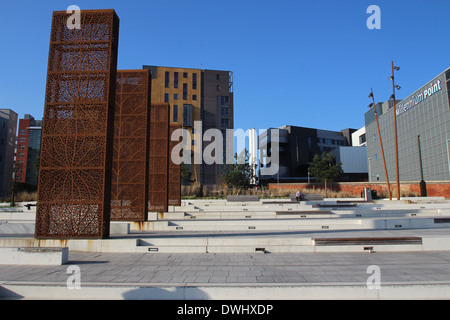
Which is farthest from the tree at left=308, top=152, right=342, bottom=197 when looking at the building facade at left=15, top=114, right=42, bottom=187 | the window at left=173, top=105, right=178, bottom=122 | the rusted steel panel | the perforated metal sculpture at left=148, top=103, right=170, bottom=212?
the building facade at left=15, top=114, right=42, bottom=187

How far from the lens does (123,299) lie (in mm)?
4957

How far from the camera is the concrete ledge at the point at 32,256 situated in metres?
7.02

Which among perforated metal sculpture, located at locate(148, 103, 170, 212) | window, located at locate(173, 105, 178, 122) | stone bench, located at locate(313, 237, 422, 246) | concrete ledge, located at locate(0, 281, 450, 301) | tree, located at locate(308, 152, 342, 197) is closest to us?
concrete ledge, located at locate(0, 281, 450, 301)

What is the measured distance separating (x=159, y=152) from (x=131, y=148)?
3.82 metres

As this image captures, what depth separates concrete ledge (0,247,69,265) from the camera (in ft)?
23.0

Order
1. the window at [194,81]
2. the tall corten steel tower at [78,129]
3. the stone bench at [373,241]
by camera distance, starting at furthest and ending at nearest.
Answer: the window at [194,81] → the tall corten steel tower at [78,129] → the stone bench at [373,241]

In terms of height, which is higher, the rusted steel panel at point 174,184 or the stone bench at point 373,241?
the rusted steel panel at point 174,184

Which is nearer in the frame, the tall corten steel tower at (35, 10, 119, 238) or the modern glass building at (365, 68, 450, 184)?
the tall corten steel tower at (35, 10, 119, 238)

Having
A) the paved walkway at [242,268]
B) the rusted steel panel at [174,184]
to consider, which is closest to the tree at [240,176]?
the rusted steel panel at [174,184]

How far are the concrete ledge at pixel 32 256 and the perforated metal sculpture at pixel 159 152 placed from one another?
9.41 meters

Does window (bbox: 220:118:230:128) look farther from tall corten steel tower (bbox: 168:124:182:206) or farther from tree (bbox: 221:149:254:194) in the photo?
tall corten steel tower (bbox: 168:124:182:206)

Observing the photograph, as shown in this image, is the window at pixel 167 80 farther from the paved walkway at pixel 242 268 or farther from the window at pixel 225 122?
Answer: the paved walkway at pixel 242 268

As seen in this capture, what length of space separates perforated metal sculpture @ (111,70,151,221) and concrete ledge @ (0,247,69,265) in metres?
5.66

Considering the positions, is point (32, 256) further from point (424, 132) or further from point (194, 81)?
point (194, 81)
